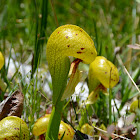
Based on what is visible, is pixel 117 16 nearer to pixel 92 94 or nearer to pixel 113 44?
pixel 113 44

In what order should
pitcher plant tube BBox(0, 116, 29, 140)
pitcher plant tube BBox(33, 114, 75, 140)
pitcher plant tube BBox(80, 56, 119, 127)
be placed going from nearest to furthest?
pitcher plant tube BBox(0, 116, 29, 140) → pitcher plant tube BBox(33, 114, 75, 140) → pitcher plant tube BBox(80, 56, 119, 127)

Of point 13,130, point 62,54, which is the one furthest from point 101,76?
point 13,130

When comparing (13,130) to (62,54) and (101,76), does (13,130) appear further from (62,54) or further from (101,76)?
(101,76)

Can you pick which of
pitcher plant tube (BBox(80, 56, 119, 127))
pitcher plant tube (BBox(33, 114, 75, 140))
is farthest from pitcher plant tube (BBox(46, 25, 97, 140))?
pitcher plant tube (BBox(80, 56, 119, 127))

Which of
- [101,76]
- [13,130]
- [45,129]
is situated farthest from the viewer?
[101,76]

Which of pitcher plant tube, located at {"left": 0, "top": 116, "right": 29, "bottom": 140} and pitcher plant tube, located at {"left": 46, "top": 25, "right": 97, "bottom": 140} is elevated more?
pitcher plant tube, located at {"left": 46, "top": 25, "right": 97, "bottom": 140}

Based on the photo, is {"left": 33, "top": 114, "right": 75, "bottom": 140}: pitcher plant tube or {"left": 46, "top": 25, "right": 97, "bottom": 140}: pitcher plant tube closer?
{"left": 46, "top": 25, "right": 97, "bottom": 140}: pitcher plant tube

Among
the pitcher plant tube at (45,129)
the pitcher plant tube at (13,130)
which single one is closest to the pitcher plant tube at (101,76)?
the pitcher plant tube at (45,129)

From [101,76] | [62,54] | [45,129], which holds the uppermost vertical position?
[62,54]

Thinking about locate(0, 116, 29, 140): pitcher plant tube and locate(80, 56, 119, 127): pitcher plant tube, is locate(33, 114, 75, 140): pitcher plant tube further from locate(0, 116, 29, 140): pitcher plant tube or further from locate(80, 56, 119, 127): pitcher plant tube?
locate(80, 56, 119, 127): pitcher plant tube
